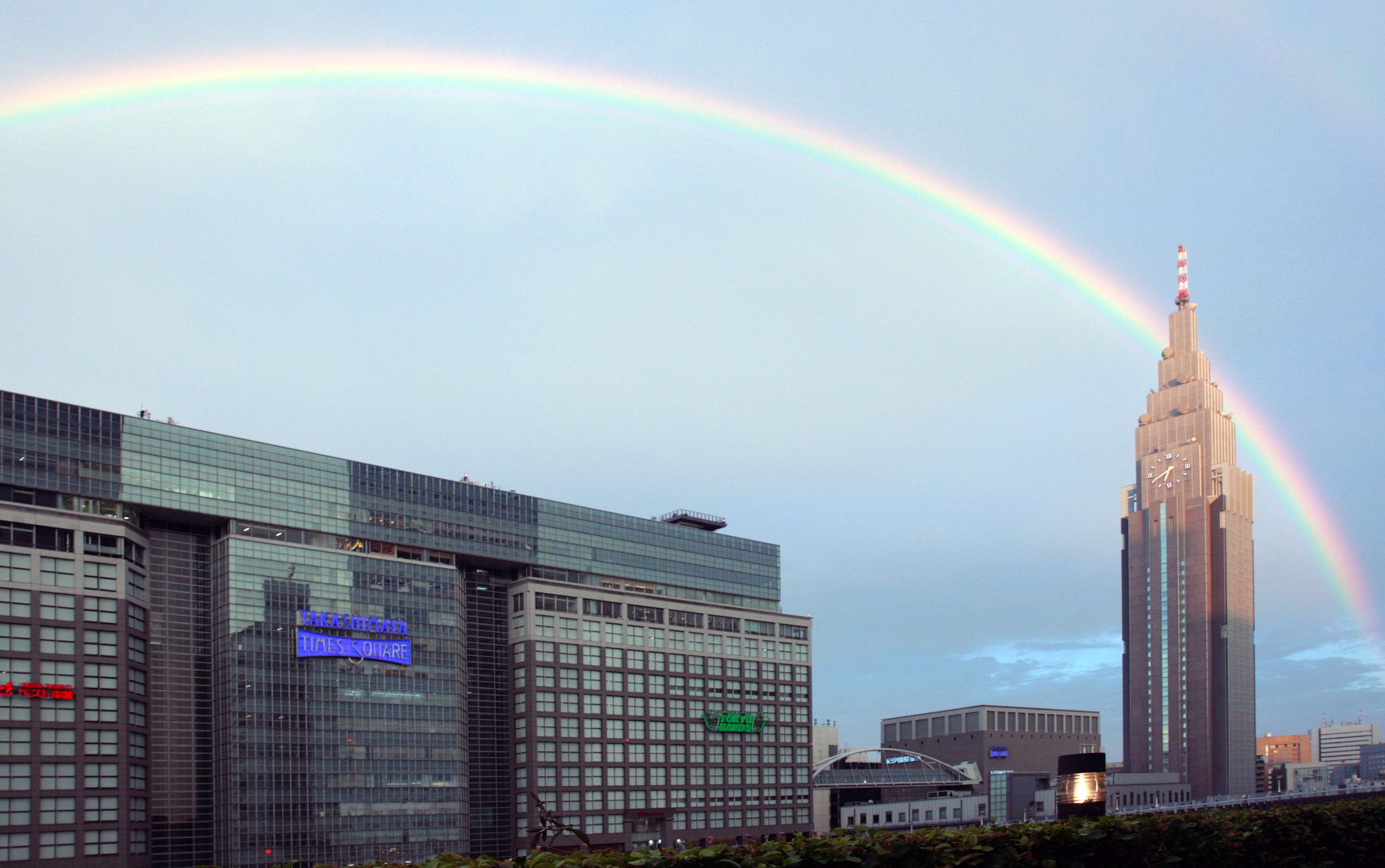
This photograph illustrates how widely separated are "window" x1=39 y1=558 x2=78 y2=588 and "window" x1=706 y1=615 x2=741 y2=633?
8450cm

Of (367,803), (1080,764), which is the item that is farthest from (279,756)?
(1080,764)

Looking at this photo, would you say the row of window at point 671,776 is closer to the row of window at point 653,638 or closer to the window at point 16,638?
the row of window at point 653,638

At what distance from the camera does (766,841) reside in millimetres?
28500

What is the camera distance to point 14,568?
10850 centimetres

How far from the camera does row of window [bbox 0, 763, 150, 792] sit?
10531cm

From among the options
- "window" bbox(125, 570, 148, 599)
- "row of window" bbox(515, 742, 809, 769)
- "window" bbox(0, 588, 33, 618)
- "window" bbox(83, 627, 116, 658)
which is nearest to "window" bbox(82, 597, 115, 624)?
"window" bbox(83, 627, 116, 658)

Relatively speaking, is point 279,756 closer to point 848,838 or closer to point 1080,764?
point 1080,764

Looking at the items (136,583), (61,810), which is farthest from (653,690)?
(61,810)

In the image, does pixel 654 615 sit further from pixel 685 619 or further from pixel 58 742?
pixel 58 742

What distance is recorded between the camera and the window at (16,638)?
A: 10675 centimetres

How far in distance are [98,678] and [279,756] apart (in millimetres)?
20173

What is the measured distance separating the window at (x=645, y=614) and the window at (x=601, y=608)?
1.61 metres

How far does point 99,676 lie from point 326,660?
76.4ft

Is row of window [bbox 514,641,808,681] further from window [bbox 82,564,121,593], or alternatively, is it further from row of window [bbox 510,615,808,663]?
window [bbox 82,564,121,593]
